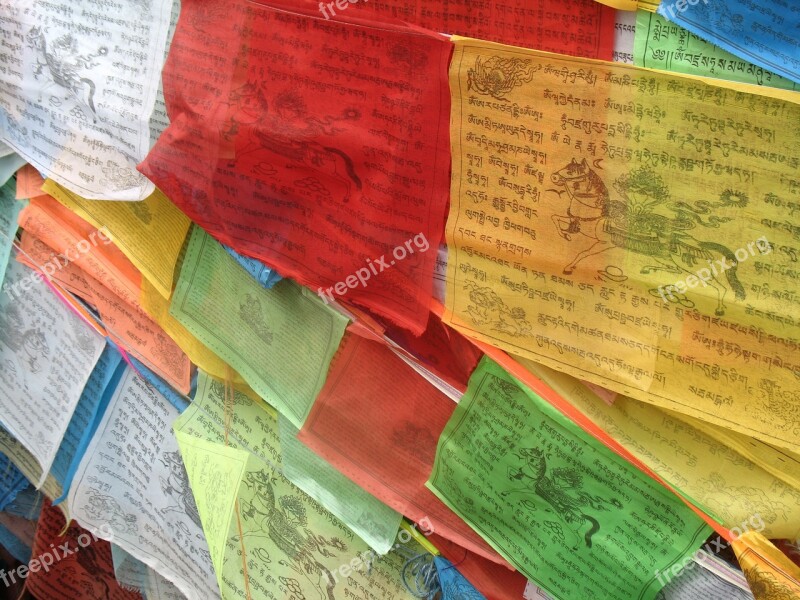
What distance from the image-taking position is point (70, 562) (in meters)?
1.31

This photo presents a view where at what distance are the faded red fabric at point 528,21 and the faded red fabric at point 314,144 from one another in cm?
2

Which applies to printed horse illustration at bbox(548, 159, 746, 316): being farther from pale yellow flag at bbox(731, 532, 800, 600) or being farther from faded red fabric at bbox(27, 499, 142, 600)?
faded red fabric at bbox(27, 499, 142, 600)

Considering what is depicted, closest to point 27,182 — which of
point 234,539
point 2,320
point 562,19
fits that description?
point 2,320

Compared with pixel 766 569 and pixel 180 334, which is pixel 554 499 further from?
pixel 180 334

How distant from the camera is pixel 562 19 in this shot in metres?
0.54

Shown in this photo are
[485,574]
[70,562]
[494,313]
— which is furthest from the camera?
[70,562]

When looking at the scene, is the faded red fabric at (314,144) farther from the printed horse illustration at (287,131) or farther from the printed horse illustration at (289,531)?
the printed horse illustration at (289,531)

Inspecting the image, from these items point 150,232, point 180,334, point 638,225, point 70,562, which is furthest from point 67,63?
point 70,562

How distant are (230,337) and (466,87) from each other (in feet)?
1.37

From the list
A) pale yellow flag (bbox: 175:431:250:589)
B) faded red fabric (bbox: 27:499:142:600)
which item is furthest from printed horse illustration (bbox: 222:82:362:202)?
faded red fabric (bbox: 27:499:142:600)

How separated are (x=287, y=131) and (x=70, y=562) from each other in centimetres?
91

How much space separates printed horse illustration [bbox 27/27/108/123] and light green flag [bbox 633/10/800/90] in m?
0.57

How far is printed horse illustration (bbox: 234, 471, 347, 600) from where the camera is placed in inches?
35.1

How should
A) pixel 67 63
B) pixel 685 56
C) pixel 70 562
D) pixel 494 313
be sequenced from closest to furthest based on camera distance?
1. pixel 685 56
2. pixel 494 313
3. pixel 67 63
4. pixel 70 562
